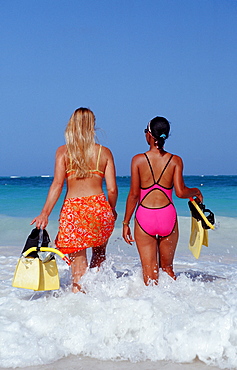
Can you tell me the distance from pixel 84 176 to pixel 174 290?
1380mm

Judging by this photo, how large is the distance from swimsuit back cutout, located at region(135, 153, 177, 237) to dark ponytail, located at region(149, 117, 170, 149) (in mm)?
203

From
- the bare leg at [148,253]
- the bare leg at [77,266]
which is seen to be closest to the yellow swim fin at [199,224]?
the bare leg at [148,253]

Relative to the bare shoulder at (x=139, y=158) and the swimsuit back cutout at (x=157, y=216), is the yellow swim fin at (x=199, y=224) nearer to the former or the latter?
the swimsuit back cutout at (x=157, y=216)

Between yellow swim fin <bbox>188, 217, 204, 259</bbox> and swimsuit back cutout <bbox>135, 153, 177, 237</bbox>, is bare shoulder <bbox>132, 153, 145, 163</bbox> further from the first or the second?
yellow swim fin <bbox>188, 217, 204, 259</bbox>

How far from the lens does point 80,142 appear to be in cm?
407

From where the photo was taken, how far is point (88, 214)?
402 centimetres

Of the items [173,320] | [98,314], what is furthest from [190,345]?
[98,314]

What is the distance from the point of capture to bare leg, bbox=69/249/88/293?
4.12 metres

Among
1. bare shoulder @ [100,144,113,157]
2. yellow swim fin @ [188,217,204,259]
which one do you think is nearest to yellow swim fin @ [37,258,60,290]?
bare shoulder @ [100,144,113,157]

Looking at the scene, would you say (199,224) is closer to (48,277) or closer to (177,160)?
(177,160)

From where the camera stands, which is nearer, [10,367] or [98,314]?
[10,367]

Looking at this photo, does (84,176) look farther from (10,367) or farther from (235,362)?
(235,362)

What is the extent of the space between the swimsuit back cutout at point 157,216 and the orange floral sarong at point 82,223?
33 centimetres

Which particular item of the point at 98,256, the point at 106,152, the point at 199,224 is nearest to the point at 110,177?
the point at 106,152
